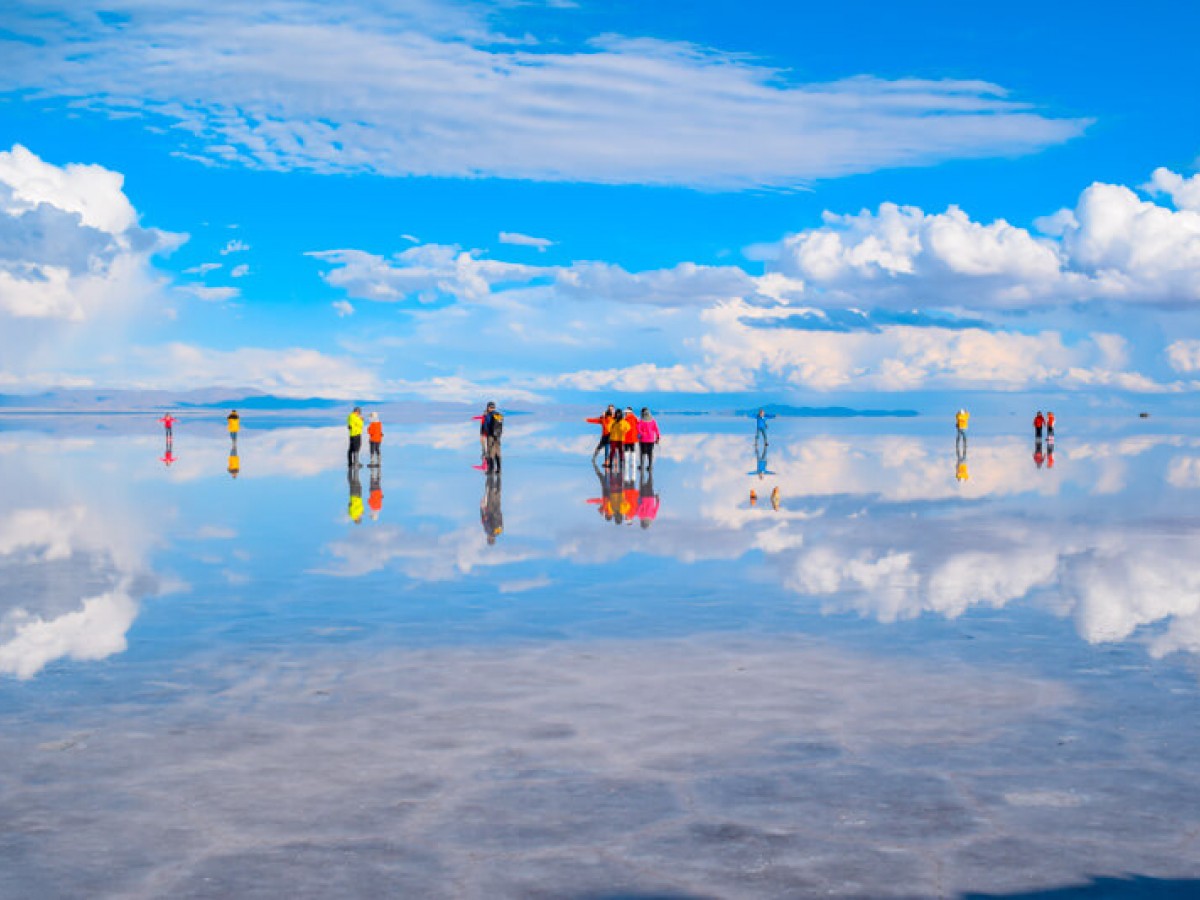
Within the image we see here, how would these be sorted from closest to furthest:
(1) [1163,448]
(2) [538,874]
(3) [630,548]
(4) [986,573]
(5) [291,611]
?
(2) [538,874] < (5) [291,611] < (4) [986,573] < (3) [630,548] < (1) [1163,448]

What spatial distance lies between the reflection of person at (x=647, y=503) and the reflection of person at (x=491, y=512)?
8.58 ft

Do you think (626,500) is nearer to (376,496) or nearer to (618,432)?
(376,496)

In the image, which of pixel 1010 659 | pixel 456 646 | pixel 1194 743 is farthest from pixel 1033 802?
pixel 456 646

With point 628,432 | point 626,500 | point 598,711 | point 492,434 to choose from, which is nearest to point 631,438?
point 628,432

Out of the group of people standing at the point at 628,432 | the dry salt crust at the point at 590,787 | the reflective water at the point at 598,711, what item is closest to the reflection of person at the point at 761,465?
the group of people standing at the point at 628,432

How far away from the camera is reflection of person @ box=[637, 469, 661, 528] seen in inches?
919

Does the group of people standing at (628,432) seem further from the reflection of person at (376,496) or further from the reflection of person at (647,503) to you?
the reflection of person at (376,496)

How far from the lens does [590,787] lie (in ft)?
23.7

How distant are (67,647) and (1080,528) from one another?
643 inches

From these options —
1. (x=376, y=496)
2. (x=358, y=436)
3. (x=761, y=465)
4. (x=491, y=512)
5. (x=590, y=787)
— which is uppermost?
(x=358, y=436)

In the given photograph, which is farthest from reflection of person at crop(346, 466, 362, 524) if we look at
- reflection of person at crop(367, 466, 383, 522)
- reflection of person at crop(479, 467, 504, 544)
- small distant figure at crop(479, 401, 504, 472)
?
small distant figure at crop(479, 401, 504, 472)

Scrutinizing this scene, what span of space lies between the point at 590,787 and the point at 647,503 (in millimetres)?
19542

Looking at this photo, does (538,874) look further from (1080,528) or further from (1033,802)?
(1080,528)

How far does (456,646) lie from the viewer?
11.4 metres
